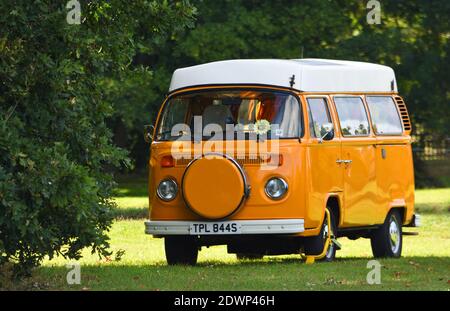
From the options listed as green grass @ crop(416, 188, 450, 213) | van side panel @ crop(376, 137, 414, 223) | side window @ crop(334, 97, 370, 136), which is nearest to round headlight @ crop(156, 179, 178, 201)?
side window @ crop(334, 97, 370, 136)

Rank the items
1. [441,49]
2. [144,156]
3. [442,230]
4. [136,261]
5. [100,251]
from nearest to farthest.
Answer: [100,251] < [136,261] < [442,230] < [441,49] < [144,156]

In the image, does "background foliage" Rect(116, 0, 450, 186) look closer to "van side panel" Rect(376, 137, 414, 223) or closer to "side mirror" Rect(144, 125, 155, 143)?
"van side panel" Rect(376, 137, 414, 223)

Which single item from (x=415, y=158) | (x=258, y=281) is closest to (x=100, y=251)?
(x=258, y=281)

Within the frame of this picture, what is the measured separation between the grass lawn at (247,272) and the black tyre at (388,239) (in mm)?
243

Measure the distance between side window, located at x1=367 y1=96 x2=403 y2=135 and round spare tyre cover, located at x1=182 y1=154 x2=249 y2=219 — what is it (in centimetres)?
341

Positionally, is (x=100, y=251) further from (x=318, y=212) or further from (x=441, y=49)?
(x=441, y=49)

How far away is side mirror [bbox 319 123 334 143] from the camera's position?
58.6 ft

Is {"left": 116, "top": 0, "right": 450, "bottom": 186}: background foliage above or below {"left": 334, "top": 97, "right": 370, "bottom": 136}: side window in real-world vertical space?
above

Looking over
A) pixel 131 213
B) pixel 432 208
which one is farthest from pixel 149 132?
pixel 432 208

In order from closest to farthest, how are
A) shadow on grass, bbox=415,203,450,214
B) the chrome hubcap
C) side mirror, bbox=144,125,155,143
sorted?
side mirror, bbox=144,125,155,143 → the chrome hubcap → shadow on grass, bbox=415,203,450,214

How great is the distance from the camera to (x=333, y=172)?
18.1m

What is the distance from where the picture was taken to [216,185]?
55.2 feet

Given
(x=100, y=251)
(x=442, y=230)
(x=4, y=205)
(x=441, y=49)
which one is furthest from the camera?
(x=441, y=49)
